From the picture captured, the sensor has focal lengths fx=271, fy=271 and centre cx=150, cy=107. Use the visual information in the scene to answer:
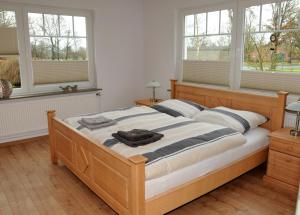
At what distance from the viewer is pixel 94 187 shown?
8.35 feet

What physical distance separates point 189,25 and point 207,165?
2.70 m

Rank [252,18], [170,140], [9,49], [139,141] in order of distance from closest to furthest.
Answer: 1. [139,141]
2. [170,140]
3. [252,18]
4. [9,49]

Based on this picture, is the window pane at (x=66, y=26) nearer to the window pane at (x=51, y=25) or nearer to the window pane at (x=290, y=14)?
the window pane at (x=51, y=25)

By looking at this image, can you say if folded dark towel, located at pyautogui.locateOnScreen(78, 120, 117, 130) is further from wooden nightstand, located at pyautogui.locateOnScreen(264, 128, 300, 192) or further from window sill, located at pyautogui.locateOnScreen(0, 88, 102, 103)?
wooden nightstand, located at pyautogui.locateOnScreen(264, 128, 300, 192)

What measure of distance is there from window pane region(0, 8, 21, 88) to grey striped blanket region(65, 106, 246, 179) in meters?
1.59

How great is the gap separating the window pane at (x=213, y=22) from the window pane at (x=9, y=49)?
2925mm

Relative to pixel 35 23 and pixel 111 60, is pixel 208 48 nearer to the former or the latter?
pixel 111 60

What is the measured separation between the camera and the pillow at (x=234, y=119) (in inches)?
122

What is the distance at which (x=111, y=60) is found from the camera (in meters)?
5.00

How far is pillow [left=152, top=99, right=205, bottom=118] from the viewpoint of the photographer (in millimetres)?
3681

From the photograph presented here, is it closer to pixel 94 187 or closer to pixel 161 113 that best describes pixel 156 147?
pixel 94 187

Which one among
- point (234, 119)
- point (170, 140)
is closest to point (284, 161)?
point (234, 119)

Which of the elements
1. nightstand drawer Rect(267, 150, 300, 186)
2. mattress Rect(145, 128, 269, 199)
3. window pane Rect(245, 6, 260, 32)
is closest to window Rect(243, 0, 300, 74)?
window pane Rect(245, 6, 260, 32)

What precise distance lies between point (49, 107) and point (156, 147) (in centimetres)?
264
